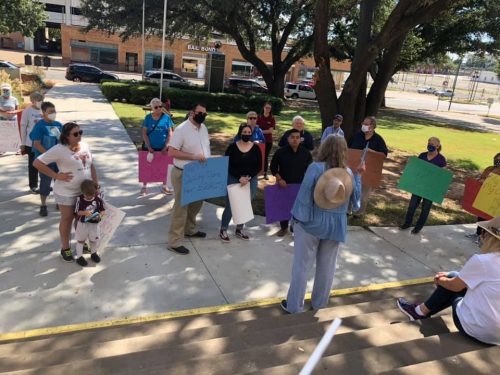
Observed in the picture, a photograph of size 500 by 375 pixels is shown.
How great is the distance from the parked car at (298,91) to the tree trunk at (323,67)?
1020 inches

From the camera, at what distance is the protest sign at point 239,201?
225 inches

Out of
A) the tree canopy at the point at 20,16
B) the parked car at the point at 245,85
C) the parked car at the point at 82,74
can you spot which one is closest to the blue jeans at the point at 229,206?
the parked car at the point at 245,85

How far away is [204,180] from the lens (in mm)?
5414

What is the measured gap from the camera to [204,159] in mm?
5301

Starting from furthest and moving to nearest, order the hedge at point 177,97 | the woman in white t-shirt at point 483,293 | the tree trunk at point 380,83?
the hedge at point 177,97, the tree trunk at point 380,83, the woman in white t-shirt at point 483,293

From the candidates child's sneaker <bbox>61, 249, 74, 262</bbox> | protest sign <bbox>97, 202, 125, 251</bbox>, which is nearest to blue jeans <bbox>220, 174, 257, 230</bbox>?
protest sign <bbox>97, 202, 125, 251</bbox>

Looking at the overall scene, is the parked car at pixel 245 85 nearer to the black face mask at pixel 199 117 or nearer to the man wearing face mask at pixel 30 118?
the man wearing face mask at pixel 30 118

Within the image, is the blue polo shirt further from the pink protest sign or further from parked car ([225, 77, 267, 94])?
parked car ([225, 77, 267, 94])

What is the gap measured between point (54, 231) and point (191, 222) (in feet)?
5.97

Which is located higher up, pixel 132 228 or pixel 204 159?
pixel 204 159

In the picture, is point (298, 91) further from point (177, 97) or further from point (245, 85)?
point (177, 97)

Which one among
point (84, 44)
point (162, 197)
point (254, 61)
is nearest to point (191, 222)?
point (162, 197)

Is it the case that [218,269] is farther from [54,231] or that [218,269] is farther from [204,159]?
[54,231]

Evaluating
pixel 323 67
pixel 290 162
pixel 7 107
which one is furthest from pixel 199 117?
pixel 323 67
